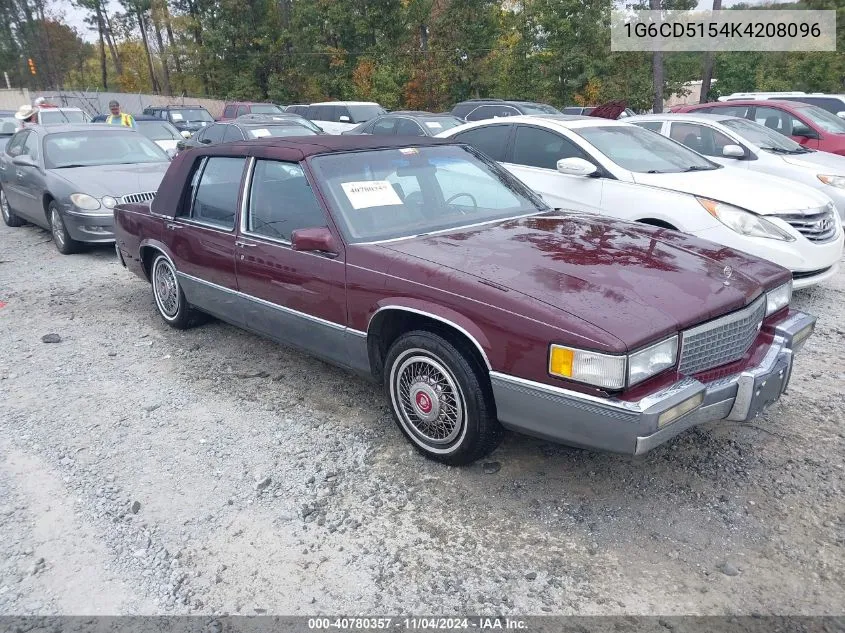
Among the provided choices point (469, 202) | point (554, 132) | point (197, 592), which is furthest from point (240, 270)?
point (554, 132)

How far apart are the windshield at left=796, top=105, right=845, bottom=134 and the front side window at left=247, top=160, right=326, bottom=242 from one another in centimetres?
976

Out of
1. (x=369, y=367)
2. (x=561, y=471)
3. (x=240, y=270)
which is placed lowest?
(x=561, y=471)

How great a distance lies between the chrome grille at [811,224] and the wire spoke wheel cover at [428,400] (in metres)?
3.97

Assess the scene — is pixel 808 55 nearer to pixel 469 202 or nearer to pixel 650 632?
pixel 469 202

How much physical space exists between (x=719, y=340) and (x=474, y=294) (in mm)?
1166

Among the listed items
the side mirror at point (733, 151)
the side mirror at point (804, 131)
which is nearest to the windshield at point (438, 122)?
the side mirror at point (804, 131)

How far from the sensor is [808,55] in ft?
96.1

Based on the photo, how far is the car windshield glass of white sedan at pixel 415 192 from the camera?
3.74 metres

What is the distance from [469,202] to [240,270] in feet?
5.22

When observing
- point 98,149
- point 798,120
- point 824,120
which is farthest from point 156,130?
point 824,120

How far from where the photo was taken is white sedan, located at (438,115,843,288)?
5379 millimetres

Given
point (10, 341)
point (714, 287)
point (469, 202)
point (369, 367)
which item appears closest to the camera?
point (714, 287)

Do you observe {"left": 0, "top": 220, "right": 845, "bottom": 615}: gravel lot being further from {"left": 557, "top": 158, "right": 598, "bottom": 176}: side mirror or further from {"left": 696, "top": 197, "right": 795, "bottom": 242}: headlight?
{"left": 557, "top": 158, "right": 598, "bottom": 176}: side mirror

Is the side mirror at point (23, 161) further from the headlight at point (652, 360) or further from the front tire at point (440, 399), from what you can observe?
the headlight at point (652, 360)
